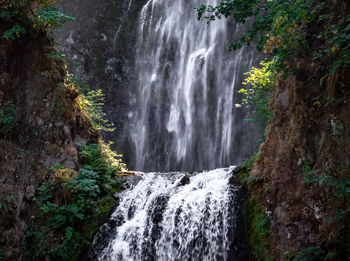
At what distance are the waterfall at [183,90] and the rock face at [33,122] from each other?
34.4ft

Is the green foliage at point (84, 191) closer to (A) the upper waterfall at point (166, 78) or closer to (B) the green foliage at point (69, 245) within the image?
(B) the green foliage at point (69, 245)

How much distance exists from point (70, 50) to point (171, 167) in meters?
13.1

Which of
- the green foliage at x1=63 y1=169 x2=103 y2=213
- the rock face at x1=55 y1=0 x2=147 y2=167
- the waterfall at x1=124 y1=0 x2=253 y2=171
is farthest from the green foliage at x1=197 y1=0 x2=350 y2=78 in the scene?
the rock face at x1=55 y1=0 x2=147 y2=167

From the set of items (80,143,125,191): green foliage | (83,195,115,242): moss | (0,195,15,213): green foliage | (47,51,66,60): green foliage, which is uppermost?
(47,51,66,60): green foliage

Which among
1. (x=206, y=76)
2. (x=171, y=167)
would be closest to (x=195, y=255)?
(x=171, y=167)

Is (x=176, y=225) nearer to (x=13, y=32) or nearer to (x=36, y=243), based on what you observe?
(x=36, y=243)

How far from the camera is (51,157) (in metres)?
9.23

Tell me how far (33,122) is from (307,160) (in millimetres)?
8060

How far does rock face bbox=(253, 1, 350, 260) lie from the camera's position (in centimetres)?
479

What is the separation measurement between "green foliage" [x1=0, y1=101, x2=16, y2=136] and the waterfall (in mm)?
12259

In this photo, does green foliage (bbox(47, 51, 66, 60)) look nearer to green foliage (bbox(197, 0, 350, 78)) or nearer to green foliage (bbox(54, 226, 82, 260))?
green foliage (bbox(54, 226, 82, 260))

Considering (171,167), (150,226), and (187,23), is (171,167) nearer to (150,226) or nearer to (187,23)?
(187,23)

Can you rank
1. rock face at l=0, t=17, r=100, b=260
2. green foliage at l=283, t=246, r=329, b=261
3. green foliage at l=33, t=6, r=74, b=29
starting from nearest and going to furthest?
green foliage at l=283, t=246, r=329, b=261
rock face at l=0, t=17, r=100, b=260
green foliage at l=33, t=6, r=74, b=29

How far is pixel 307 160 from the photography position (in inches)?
223
